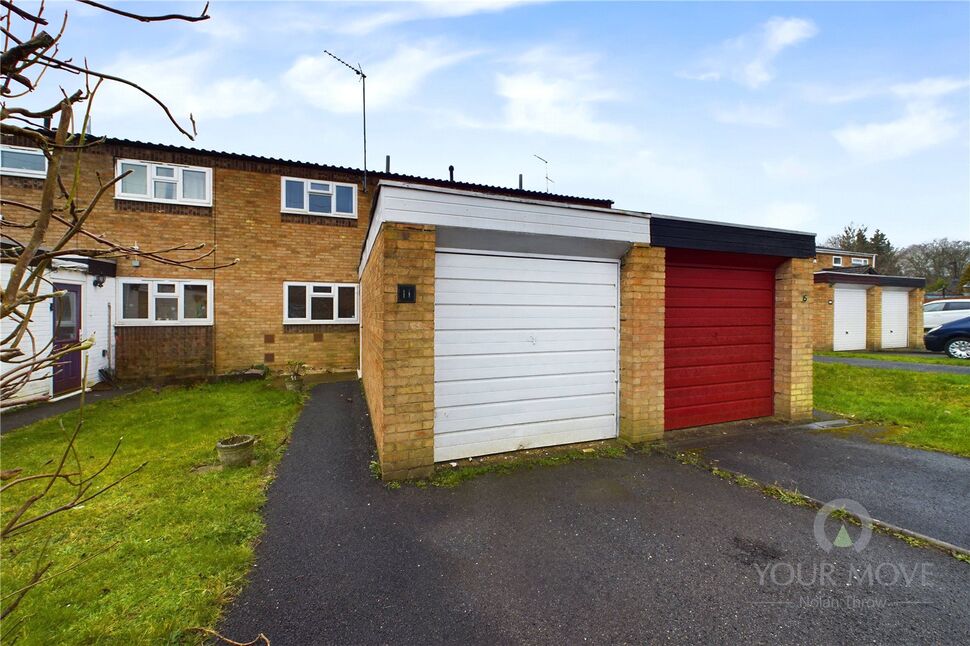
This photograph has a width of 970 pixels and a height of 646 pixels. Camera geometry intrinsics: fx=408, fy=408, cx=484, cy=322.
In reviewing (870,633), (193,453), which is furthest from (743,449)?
(193,453)

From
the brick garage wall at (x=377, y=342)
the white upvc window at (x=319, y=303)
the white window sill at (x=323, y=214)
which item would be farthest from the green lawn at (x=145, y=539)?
the white window sill at (x=323, y=214)

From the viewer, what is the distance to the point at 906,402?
730cm

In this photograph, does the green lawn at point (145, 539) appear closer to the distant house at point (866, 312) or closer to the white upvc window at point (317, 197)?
the white upvc window at point (317, 197)

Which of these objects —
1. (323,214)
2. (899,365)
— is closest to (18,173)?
(323,214)

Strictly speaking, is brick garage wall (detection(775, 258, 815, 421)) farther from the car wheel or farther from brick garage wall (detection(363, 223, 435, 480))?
the car wheel

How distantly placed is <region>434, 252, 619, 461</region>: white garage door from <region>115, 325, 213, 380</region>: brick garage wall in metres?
8.91

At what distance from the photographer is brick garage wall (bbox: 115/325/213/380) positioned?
1002 centimetres

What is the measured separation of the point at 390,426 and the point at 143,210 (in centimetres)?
1039

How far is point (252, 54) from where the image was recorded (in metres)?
2.95

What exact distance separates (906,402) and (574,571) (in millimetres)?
8208

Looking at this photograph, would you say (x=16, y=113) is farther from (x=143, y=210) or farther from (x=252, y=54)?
(x=143, y=210)

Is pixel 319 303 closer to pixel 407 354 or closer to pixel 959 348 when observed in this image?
pixel 407 354

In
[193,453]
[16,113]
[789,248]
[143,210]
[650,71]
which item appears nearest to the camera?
[16,113]

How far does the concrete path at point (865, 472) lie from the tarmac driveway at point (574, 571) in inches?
21.1
